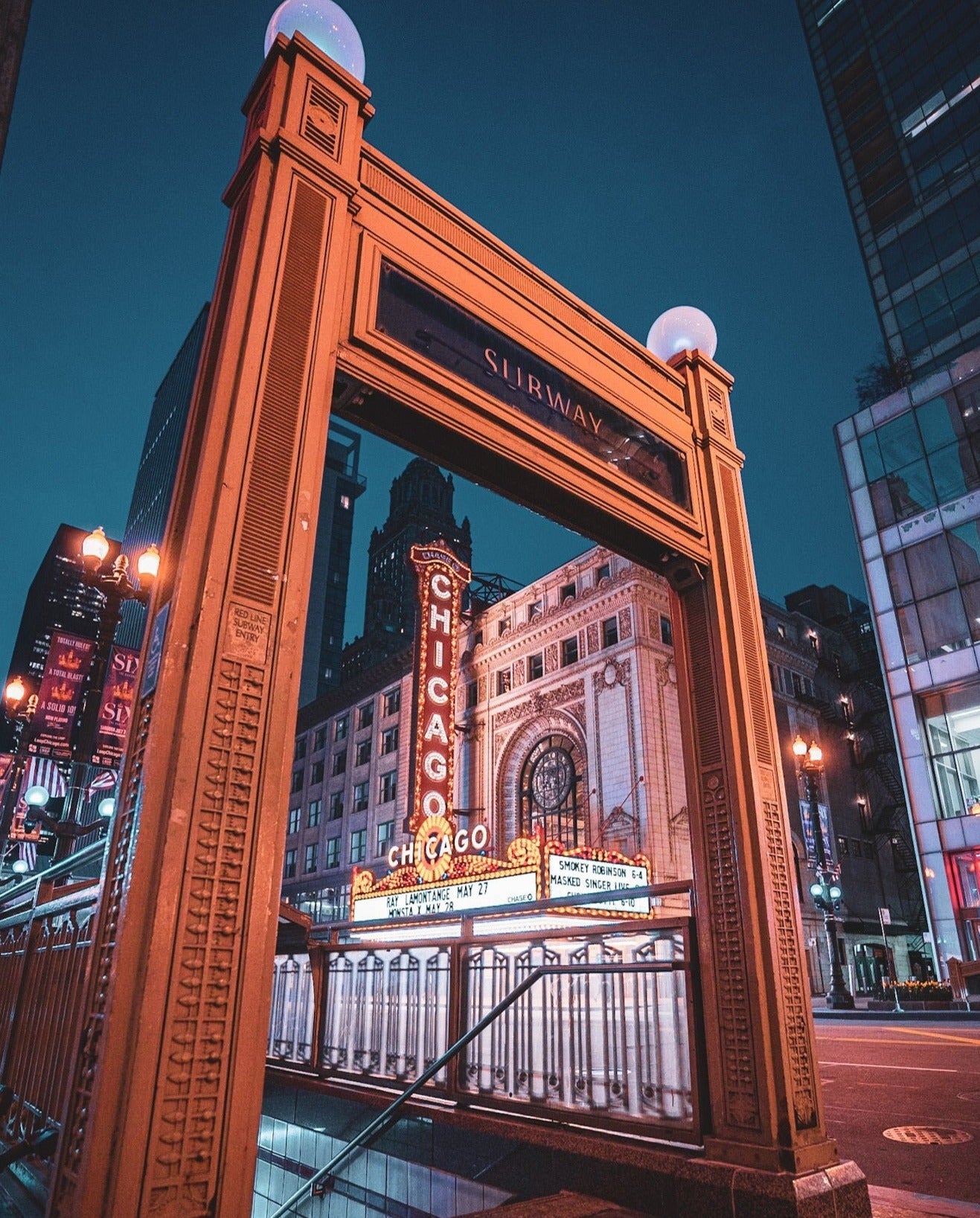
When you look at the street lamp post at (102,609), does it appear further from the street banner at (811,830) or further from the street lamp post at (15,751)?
the street banner at (811,830)

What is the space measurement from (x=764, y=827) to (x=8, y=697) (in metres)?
19.2

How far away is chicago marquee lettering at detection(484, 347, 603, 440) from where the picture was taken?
17.3ft

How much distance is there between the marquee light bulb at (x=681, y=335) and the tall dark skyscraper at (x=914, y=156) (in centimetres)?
3299

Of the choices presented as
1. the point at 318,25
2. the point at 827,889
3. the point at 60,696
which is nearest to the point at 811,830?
the point at 827,889

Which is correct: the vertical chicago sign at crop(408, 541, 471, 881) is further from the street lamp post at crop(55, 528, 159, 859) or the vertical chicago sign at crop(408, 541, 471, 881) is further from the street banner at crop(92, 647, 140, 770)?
the street lamp post at crop(55, 528, 159, 859)

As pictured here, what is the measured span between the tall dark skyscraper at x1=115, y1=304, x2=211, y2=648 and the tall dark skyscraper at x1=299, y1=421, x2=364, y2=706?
2032 cm

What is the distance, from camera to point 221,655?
10.9 ft

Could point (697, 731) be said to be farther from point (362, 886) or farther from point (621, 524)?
point (362, 886)

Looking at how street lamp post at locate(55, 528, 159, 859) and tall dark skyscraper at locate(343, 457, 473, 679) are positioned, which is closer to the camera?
street lamp post at locate(55, 528, 159, 859)

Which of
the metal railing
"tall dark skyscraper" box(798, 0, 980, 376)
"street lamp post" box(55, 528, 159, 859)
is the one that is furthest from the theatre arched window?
the metal railing

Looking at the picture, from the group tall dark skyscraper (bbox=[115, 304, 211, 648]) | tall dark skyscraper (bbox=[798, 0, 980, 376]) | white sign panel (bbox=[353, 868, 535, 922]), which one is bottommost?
white sign panel (bbox=[353, 868, 535, 922])

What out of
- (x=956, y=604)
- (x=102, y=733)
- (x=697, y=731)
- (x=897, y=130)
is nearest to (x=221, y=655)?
(x=697, y=731)

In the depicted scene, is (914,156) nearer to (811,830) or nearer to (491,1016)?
(811,830)

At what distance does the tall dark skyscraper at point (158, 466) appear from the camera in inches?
3787
